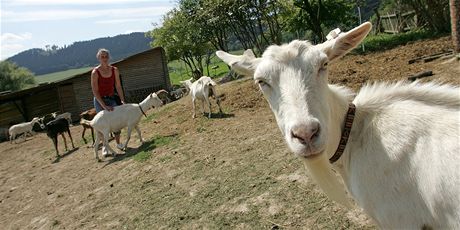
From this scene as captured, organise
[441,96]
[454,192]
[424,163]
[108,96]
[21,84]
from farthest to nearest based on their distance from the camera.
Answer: [21,84], [108,96], [441,96], [424,163], [454,192]

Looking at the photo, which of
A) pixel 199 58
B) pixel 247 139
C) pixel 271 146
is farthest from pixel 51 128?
pixel 199 58

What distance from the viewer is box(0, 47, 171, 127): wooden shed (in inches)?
939

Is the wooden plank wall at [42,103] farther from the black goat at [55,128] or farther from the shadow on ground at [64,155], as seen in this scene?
Result: the shadow on ground at [64,155]

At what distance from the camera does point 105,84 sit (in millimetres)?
7949

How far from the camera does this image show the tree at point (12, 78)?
57594mm

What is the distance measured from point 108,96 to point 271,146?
13.1 ft

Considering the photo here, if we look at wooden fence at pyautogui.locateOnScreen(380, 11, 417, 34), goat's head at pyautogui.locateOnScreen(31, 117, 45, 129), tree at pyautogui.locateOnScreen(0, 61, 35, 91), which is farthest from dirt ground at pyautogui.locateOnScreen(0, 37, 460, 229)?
tree at pyautogui.locateOnScreen(0, 61, 35, 91)

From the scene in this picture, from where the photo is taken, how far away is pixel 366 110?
2578mm

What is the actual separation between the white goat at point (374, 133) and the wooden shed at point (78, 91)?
2230 centimetres

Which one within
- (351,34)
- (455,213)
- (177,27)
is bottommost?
(455,213)

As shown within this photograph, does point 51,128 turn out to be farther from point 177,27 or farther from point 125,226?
point 177,27

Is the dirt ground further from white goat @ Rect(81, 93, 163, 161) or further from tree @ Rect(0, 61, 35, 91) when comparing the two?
tree @ Rect(0, 61, 35, 91)

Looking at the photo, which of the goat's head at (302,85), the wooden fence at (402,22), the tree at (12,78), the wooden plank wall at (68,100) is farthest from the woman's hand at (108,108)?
the tree at (12,78)

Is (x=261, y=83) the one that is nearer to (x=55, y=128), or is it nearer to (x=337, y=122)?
(x=337, y=122)
